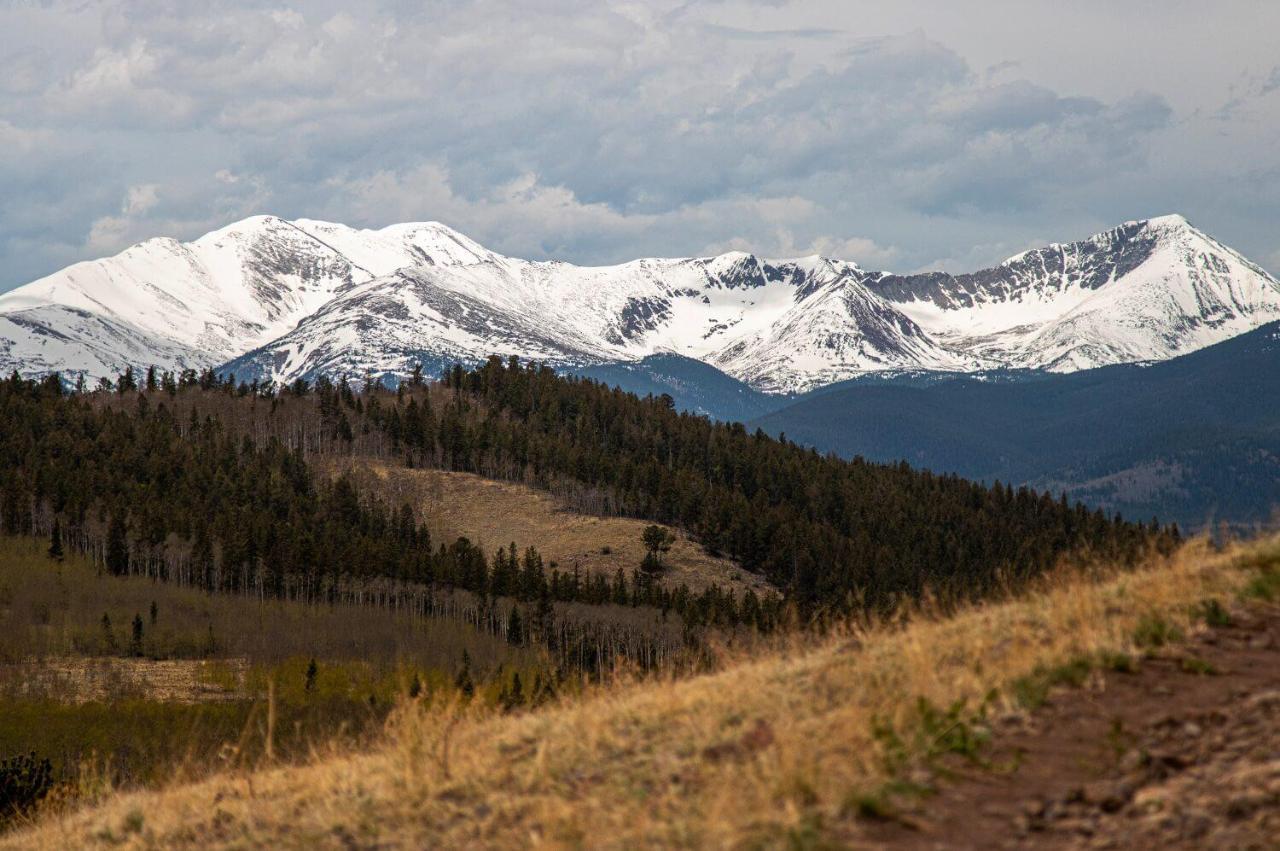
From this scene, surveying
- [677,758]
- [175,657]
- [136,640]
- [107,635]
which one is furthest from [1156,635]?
[107,635]

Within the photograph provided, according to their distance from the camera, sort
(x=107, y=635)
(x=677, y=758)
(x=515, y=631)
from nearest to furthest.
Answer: (x=677, y=758)
(x=107, y=635)
(x=515, y=631)

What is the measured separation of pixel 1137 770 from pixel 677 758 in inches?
186

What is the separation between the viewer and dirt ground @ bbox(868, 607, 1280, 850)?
11.0 metres

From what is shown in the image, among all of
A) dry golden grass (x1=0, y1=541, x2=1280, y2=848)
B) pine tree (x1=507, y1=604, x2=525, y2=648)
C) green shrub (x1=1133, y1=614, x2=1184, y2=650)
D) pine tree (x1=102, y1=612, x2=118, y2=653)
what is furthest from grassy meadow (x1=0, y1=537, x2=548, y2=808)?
green shrub (x1=1133, y1=614, x2=1184, y2=650)

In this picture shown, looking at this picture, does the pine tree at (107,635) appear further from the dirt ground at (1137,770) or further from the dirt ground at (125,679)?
the dirt ground at (1137,770)

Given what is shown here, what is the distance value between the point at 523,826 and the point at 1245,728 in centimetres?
703

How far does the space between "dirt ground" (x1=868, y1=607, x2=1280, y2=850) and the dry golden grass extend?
668 mm

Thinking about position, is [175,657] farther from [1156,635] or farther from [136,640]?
[1156,635]

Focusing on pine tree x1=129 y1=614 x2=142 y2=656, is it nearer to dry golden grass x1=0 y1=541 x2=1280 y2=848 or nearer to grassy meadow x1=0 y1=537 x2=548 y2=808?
grassy meadow x1=0 y1=537 x2=548 y2=808

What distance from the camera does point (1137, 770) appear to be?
12055 millimetres

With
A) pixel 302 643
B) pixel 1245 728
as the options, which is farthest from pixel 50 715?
pixel 1245 728

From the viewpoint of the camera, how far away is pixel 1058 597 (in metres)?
16.7

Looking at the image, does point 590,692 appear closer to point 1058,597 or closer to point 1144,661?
point 1058,597

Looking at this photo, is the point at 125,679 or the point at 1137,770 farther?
the point at 125,679
